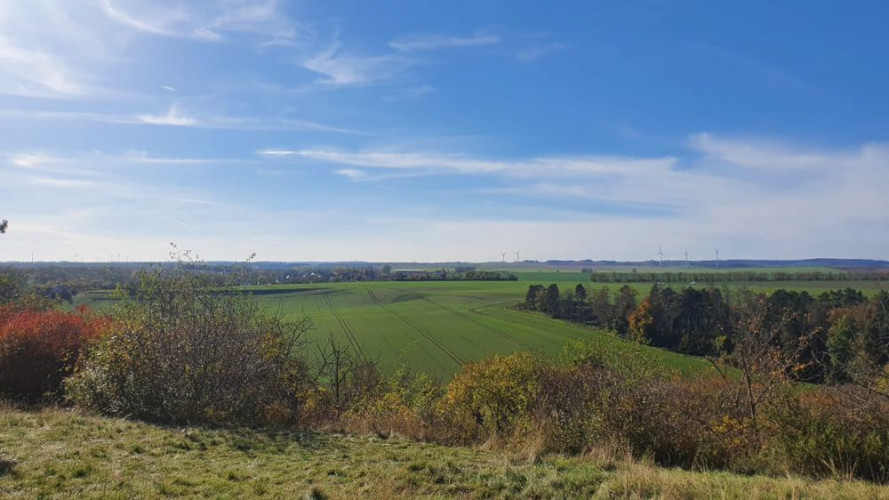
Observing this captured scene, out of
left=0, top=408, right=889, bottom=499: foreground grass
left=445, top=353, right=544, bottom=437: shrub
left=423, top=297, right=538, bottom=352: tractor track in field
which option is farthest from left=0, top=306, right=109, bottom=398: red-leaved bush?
left=423, top=297, right=538, bottom=352: tractor track in field

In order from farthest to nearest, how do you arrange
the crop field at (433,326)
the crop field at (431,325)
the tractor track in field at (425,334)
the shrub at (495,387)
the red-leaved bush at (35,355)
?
the tractor track in field at (425,334)
the crop field at (433,326)
the crop field at (431,325)
the shrub at (495,387)
the red-leaved bush at (35,355)

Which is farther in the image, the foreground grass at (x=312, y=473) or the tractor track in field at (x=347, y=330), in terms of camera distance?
the tractor track in field at (x=347, y=330)

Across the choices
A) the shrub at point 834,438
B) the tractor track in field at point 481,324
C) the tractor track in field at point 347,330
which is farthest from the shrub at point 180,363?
the tractor track in field at point 481,324

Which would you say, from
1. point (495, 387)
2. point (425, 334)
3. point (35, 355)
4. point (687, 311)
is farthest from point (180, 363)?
point (687, 311)

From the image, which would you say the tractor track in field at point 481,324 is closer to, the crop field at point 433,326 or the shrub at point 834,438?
the crop field at point 433,326

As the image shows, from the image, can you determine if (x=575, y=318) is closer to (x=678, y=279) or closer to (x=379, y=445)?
(x=678, y=279)

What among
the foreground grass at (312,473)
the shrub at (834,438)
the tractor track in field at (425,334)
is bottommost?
the tractor track in field at (425,334)

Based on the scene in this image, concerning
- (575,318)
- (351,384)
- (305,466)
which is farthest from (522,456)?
(575,318)

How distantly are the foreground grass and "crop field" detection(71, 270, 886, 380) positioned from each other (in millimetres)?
18276

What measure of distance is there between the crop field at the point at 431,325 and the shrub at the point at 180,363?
40.3 ft

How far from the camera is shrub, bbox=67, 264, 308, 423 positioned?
13.0 metres

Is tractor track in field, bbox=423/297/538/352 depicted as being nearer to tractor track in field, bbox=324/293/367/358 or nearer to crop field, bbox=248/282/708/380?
crop field, bbox=248/282/708/380

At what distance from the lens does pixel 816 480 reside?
675 cm

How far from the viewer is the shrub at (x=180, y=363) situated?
42.7 feet
